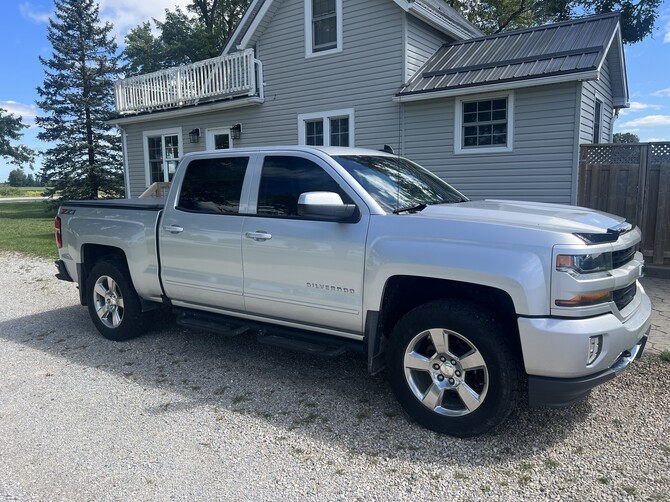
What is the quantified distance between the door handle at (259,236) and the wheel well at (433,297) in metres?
1.12

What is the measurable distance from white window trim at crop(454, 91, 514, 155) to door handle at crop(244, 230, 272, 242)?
24.8 feet

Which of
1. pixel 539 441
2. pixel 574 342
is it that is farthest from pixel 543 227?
pixel 539 441

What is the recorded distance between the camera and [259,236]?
410 centimetres

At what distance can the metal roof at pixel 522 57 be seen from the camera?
929 centimetres

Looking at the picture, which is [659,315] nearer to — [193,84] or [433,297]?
[433,297]

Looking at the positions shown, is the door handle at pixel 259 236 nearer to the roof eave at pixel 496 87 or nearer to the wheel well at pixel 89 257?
the wheel well at pixel 89 257

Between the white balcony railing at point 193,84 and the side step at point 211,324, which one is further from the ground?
the white balcony railing at point 193,84

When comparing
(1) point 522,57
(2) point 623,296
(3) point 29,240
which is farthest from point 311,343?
(3) point 29,240

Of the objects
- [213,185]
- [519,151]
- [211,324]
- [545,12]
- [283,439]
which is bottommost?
[283,439]

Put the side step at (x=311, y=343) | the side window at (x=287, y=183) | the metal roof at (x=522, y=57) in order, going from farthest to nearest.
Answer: the metal roof at (x=522, y=57) < the side window at (x=287, y=183) < the side step at (x=311, y=343)

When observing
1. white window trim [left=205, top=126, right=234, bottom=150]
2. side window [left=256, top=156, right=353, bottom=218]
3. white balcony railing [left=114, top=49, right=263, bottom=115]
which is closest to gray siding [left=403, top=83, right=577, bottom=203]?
white balcony railing [left=114, top=49, right=263, bottom=115]

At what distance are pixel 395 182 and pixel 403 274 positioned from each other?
106 centimetres

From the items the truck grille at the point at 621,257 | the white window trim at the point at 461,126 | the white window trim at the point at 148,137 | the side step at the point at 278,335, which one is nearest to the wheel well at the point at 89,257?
the side step at the point at 278,335

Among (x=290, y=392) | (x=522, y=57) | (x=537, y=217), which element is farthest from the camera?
(x=522, y=57)
